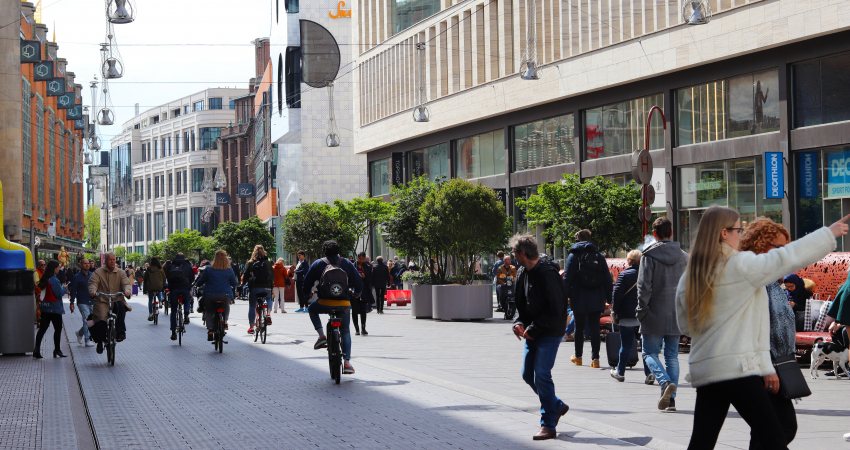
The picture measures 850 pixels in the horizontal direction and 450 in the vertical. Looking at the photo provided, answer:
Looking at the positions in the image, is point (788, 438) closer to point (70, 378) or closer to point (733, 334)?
point (733, 334)

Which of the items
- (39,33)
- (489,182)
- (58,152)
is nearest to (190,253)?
(58,152)

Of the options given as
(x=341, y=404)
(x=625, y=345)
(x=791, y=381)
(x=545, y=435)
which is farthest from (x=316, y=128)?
(x=791, y=381)

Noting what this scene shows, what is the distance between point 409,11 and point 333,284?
1722 inches

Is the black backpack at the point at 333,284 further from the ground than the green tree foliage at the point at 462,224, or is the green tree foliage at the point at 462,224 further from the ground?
the green tree foliage at the point at 462,224

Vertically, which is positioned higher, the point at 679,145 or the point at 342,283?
the point at 679,145

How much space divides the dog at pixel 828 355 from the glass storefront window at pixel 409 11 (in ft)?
136

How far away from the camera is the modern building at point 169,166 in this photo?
146000mm

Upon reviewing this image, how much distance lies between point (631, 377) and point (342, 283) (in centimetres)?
376

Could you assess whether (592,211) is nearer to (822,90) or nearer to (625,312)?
(822,90)

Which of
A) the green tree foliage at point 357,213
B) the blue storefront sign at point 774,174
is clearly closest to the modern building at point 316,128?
the green tree foliage at point 357,213

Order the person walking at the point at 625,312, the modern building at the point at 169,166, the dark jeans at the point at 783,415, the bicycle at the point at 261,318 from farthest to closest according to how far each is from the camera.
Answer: the modern building at the point at 169,166 → the bicycle at the point at 261,318 → the person walking at the point at 625,312 → the dark jeans at the point at 783,415

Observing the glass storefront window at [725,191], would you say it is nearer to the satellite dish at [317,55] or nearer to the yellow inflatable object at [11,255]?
the yellow inflatable object at [11,255]

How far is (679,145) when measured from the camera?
1550 inches

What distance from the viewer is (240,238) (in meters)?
73.6
